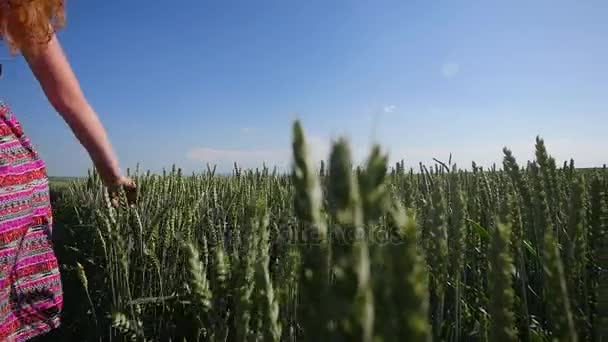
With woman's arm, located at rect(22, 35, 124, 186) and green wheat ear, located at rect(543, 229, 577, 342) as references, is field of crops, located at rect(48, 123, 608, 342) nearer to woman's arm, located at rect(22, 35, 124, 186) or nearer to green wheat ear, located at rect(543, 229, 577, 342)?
green wheat ear, located at rect(543, 229, 577, 342)

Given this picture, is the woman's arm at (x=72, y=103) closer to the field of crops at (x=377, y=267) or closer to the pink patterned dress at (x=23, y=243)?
the pink patterned dress at (x=23, y=243)

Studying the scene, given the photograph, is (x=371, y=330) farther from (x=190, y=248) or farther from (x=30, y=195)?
(x=30, y=195)

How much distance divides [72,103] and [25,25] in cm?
38

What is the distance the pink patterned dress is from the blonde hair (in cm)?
30

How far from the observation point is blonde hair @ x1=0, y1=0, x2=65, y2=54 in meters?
1.71

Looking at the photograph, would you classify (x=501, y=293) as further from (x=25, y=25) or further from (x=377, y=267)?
(x=25, y=25)

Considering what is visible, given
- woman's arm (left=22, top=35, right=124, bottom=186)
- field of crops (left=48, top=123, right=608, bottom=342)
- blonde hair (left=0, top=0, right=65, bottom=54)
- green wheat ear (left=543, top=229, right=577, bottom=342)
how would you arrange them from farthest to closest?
woman's arm (left=22, top=35, right=124, bottom=186) → blonde hair (left=0, top=0, right=65, bottom=54) → green wheat ear (left=543, top=229, right=577, bottom=342) → field of crops (left=48, top=123, right=608, bottom=342)

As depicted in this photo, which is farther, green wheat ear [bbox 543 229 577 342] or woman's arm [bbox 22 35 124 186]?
woman's arm [bbox 22 35 124 186]

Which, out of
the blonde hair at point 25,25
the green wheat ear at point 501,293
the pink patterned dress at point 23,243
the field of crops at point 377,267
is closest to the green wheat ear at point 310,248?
the field of crops at point 377,267

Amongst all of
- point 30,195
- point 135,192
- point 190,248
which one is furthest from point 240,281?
point 135,192

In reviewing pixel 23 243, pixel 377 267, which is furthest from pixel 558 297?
pixel 23 243

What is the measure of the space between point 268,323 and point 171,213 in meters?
1.89

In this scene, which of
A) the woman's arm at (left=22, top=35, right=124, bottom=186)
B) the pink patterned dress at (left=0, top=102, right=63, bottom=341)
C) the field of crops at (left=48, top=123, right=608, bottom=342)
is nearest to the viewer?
the field of crops at (left=48, top=123, right=608, bottom=342)

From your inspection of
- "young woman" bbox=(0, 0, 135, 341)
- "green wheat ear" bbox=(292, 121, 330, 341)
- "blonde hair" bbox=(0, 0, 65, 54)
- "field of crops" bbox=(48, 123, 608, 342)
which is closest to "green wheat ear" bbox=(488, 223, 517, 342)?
"field of crops" bbox=(48, 123, 608, 342)
